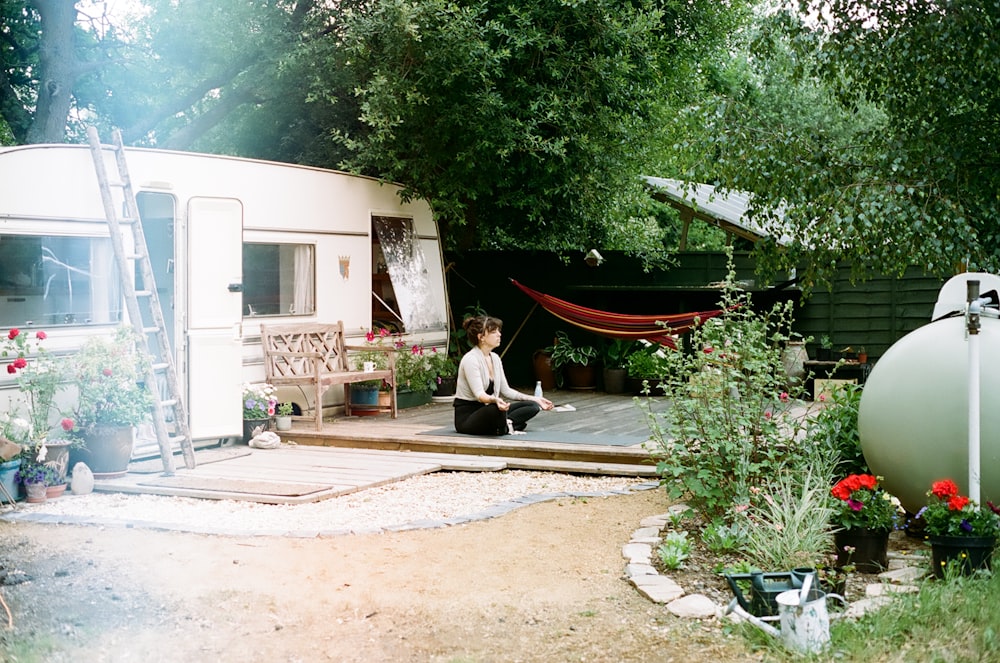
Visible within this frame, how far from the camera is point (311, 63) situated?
460 inches

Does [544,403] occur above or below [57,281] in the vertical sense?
below

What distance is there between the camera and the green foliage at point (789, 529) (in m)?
4.57

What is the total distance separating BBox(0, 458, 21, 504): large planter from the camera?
638cm

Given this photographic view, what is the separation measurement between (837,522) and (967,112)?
3586 mm

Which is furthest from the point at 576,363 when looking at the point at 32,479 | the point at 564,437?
the point at 32,479

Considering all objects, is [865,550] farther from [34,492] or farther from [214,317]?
[214,317]

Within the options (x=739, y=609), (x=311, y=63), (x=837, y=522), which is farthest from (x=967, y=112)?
(x=311, y=63)

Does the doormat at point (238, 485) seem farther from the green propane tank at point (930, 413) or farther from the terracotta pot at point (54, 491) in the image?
the green propane tank at point (930, 413)

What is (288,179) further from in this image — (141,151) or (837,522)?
(837,522)

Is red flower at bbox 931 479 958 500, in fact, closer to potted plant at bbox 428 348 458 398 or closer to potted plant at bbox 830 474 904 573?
potted plant at bbox 830 474 904 573

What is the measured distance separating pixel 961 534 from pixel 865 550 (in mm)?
416

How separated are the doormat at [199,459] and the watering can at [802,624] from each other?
481 centimetres

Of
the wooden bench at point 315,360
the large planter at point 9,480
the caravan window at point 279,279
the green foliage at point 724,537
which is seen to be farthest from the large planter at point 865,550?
the caravan window at point 279,279

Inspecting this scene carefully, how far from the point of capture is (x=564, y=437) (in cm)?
827
